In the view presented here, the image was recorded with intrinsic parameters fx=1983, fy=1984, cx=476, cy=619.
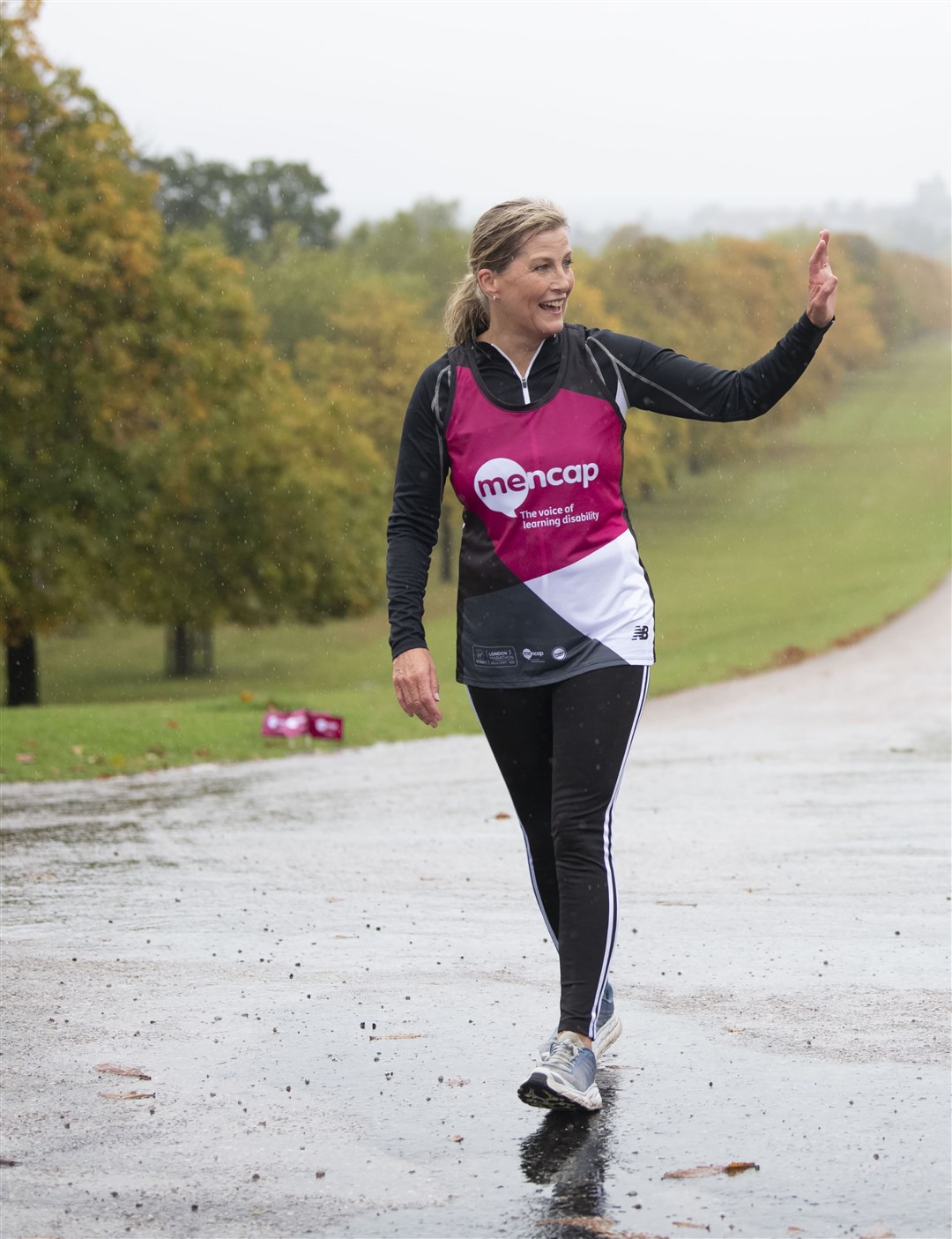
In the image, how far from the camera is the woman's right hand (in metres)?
4.98

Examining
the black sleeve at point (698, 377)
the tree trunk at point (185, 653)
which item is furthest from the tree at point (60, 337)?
the black sleeve at point (698, 377)

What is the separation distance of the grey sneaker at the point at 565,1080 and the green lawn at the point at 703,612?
34.4 feet

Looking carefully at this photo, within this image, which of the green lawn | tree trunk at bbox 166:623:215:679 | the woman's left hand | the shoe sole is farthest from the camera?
tree trunk at bbox 166:623:215:679

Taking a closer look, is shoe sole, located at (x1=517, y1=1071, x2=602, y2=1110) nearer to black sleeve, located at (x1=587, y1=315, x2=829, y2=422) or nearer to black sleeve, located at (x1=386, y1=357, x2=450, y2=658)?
black sleeve, located at (x1=386, y1=357, x2=450, y2=658)

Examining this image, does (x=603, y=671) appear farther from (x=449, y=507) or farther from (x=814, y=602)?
(x=449, y=507)

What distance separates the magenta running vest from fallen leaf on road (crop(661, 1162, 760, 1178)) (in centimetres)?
130

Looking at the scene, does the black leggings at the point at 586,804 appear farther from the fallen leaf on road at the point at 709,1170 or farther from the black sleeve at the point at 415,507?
the fallen leaf on road at the point at 709,1170

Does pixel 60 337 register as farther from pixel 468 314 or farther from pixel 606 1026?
pixel 606 1026

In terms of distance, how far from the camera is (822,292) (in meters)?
4.82

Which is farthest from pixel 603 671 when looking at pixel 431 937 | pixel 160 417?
pixel 160 417

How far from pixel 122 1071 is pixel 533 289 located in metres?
2.26

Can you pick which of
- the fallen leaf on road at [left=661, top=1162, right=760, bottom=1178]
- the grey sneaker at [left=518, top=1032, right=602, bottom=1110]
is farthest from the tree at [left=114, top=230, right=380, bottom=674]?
the fallen leaf on road at [left=661, top=1162, right=760, bottom=1178]

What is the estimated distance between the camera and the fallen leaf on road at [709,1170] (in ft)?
13.5

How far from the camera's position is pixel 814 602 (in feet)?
145
